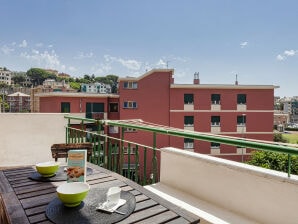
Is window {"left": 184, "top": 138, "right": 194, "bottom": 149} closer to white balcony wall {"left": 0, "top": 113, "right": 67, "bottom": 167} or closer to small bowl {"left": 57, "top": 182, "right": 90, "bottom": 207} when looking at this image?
white balcony wall {"left": 0, "top": 113, "right": 67, "bottom": 167}

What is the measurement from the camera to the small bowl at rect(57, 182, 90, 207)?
135 centimetres

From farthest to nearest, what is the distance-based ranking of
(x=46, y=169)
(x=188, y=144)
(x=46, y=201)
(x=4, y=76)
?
(x=4, y=76) < (x=188, y=144) < (x=46, y=169) < (x=46, y=201)

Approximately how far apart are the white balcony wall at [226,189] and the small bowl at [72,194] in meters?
1.21

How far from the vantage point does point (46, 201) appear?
1.54 m

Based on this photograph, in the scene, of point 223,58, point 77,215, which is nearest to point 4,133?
point 77,215

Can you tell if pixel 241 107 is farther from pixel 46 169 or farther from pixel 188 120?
pixel 46 169

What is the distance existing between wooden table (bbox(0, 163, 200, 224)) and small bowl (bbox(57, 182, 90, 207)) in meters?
0.14

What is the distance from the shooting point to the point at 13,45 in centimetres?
8781

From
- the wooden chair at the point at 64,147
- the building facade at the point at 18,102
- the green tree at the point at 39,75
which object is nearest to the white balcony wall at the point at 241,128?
the wooden chair at the point at 64,147

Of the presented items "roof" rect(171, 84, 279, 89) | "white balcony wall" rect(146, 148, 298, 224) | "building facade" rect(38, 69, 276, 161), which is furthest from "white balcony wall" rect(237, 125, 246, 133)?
"white balcony wall" rect(146, 148, 298, 224)

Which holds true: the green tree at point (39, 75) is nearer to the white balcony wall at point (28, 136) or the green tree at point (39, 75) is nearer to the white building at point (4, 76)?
the white building at point (4, 76)

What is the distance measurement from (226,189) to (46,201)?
161cm

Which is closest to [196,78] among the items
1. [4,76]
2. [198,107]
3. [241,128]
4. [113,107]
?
[198,107]

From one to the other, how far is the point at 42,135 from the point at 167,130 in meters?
3.96
